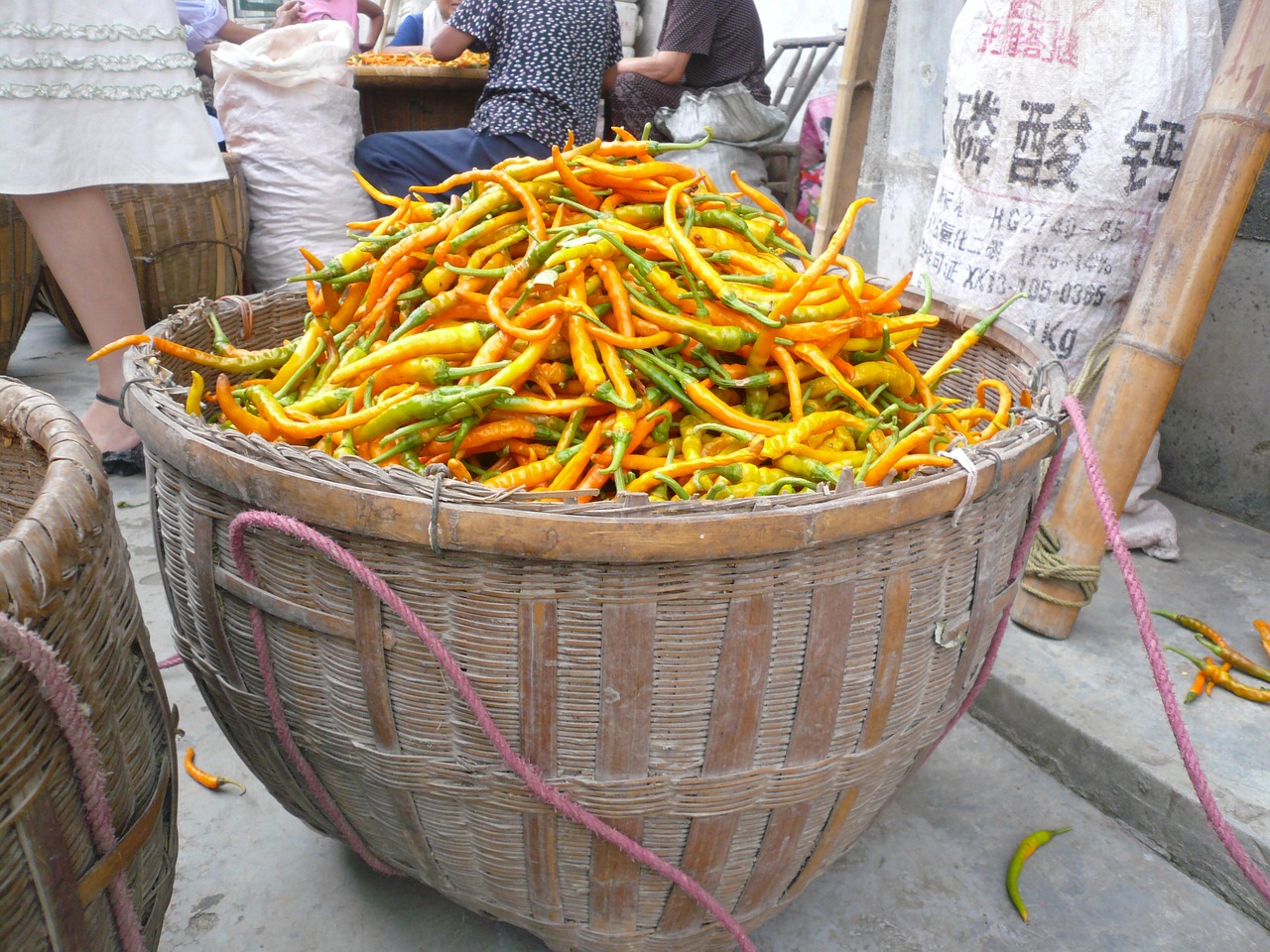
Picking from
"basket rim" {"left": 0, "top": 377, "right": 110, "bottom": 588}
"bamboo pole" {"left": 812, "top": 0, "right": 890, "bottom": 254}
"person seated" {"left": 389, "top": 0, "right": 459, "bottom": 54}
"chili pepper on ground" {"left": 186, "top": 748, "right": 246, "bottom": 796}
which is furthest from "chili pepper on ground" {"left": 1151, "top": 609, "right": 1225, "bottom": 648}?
"person seated" {"left": 389, "top": 0, "right": 459, "bottom": 54}

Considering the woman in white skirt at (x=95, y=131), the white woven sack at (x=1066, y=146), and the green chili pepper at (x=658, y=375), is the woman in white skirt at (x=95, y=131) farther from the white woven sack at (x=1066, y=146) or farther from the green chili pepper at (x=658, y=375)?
the white woven sack at (x=1066, y=146)

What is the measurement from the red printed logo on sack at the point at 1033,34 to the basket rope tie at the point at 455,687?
75.3 inches

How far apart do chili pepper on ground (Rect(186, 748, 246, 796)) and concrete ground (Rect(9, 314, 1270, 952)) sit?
0.02m

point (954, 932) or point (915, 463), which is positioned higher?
point (915, 463)

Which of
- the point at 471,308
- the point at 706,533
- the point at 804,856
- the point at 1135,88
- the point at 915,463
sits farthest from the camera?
the point at 1135,88

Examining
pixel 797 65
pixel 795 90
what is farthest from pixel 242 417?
pixel 797 65

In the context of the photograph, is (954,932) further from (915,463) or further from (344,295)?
(344,295)

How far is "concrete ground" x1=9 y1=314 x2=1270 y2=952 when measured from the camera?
1483 millimetres

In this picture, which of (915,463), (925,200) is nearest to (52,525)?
(915,463)

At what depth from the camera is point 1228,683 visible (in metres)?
1.91

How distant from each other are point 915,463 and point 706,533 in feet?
1.07

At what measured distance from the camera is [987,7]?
7.27ft

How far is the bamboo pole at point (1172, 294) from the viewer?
5.72ft

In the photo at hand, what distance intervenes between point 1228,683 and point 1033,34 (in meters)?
1.46
